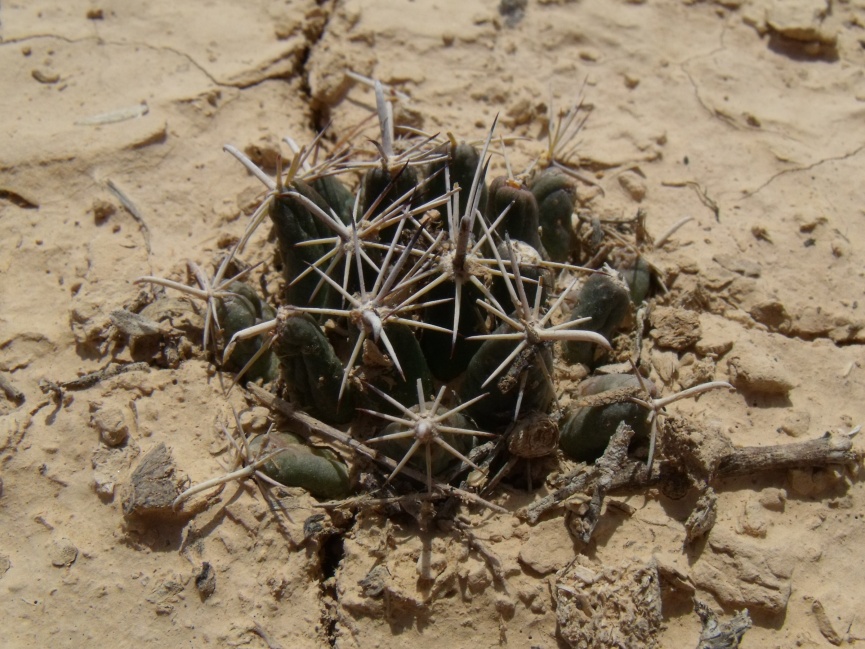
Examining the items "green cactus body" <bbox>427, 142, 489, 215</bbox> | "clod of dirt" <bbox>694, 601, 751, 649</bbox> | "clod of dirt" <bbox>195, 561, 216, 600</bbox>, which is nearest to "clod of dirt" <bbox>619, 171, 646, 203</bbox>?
"green cactus body" <bbox>427, 142, 489, 215</bbox>

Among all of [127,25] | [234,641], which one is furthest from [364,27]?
[234,641]

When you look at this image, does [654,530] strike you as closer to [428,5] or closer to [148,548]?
[148,548]

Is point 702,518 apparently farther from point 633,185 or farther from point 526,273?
point 633,185

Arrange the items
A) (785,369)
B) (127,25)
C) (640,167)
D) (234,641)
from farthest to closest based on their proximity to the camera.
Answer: (127,25)
(640,167)
(785,369)
(234,641)

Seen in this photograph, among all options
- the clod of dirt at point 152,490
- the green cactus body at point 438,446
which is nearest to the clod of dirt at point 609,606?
the green cactus body at point 438,446

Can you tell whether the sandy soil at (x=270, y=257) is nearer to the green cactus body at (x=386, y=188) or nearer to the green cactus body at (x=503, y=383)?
the green cactus body at (x=503, y=383)

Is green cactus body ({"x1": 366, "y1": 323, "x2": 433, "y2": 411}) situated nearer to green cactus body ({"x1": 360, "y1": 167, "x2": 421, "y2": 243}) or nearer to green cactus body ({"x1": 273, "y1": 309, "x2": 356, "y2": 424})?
green cactus body ({"x1": 273, "y1": 309, "x2": 356, "y2": 424})

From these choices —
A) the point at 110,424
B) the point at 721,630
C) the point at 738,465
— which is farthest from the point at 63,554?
the point at 738,465
